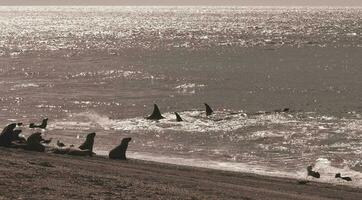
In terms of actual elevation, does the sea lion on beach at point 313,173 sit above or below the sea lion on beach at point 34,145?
below

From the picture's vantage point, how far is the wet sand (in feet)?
48.1

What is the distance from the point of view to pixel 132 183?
17.0 m

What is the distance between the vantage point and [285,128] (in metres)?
35.2

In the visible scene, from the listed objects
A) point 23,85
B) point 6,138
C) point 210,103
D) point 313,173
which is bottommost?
point 313,173

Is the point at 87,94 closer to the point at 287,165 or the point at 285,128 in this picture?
the point at 285,128

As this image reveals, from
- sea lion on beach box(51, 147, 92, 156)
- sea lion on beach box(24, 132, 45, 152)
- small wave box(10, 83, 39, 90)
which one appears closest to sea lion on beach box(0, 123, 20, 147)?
sea lion on beach box(24, 132, 45, 152)

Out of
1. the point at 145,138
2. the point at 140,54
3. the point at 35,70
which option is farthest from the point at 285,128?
the point at 140,54

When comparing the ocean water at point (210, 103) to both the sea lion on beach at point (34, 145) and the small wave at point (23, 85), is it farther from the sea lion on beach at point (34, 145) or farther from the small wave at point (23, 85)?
the sea lion on beach at point (34, 145)

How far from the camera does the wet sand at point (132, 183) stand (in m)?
14.7

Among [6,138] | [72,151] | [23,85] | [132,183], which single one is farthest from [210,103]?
[132,183]

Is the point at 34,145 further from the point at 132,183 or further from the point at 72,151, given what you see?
the point at 132,183

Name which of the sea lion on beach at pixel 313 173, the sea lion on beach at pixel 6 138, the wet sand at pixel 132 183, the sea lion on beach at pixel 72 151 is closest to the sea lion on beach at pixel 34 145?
the sea lion on beach at pixel 72 151

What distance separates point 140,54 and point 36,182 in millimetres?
80557

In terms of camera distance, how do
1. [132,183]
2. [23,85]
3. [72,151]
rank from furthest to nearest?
[23,85] < [72,151] < [132,183]
